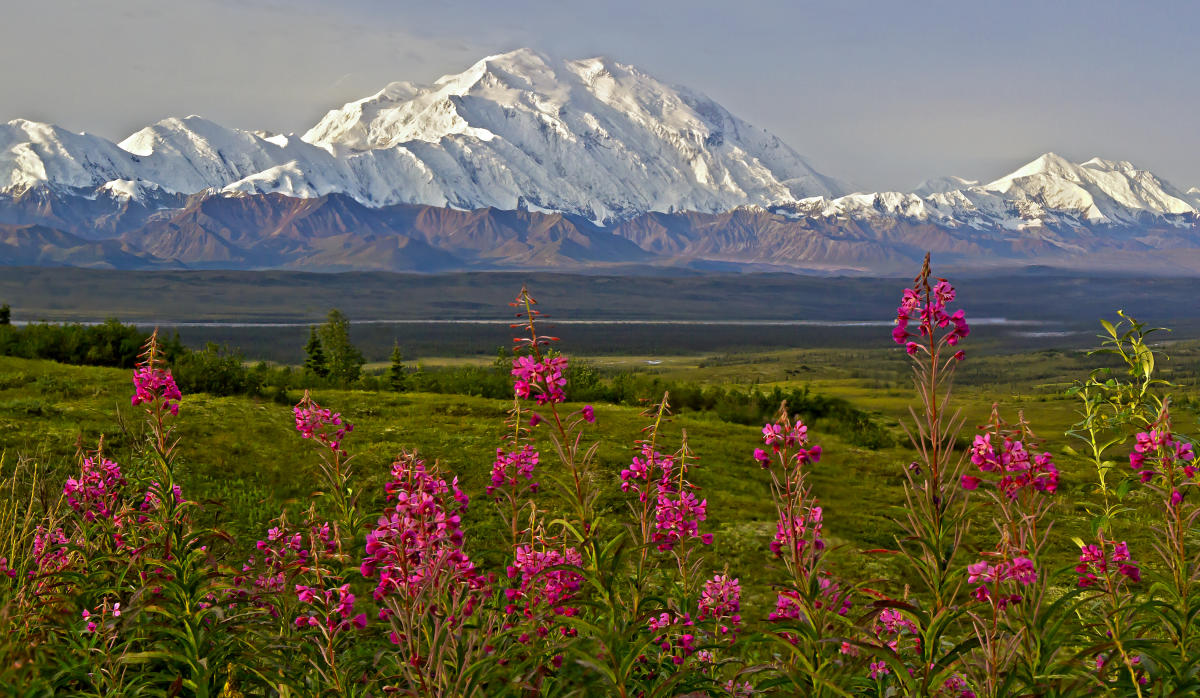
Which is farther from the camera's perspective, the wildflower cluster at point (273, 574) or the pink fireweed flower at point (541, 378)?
the wildflower cluster at point (273, 574)

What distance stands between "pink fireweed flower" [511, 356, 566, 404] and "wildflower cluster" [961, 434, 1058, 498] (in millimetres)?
1603

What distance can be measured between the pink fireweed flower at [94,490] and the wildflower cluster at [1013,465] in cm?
444

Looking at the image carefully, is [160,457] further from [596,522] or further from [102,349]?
[102,349]

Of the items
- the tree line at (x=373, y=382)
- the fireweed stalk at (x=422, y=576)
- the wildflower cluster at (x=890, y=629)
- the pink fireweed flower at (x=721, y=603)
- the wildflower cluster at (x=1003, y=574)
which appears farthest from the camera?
the tree line at (x=373, y=382)

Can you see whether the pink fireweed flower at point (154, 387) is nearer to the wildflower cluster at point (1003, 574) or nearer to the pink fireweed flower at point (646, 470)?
the pink fireweed flower at point (646, 470)

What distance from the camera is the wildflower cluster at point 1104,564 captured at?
3941 mm

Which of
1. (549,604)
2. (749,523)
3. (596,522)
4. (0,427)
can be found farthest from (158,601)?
(0,427)

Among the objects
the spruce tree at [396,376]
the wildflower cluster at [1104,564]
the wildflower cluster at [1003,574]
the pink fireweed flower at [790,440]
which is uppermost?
the pink fireweed flower at [790,440]

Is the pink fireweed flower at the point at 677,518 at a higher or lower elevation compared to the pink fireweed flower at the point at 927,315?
lower

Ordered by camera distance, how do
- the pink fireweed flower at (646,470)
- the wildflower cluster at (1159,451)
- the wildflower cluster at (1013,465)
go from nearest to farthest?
the wildflower cluster at (1013,465) < the wildflower cluster at (1159,451) < the pink fireweed flower at (646,470)

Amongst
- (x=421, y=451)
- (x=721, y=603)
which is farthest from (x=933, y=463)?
(x=421, y=451)

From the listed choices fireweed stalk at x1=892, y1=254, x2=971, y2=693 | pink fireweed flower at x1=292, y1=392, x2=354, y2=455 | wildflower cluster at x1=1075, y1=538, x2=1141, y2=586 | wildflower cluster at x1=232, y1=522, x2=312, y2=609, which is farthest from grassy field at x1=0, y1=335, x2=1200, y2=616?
fireweed stalk at x1=892, y1=254, x2=971, y2=693

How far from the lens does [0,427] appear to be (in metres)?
11.0

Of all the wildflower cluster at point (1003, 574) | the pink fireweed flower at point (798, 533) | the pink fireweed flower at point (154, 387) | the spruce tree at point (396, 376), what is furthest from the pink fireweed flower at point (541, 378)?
the spruce tree at point (396, 376)
